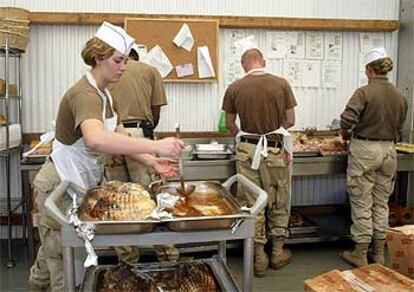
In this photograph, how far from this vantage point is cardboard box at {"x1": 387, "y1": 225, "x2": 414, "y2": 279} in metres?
2.64

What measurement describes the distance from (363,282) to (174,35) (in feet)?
9.58

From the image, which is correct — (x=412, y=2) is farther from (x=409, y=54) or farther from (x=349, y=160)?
(x=349, y=160)

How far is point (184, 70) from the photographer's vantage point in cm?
463

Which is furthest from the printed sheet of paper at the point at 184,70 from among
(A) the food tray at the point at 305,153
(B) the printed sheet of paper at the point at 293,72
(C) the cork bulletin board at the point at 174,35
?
(A) the food tray at the point at 305,153

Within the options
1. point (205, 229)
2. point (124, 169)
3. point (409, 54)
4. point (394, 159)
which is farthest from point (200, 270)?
point (409, 54)

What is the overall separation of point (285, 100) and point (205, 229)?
2.22 m

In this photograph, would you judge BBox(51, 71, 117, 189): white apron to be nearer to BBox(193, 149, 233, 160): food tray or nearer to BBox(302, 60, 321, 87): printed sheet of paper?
BBox(193, 149, 233, 160): food tray

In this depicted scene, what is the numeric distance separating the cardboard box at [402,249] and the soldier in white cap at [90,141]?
1.26 m

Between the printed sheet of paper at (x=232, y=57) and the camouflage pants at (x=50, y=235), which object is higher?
the printed sheet of paper at (x=232, y=57)

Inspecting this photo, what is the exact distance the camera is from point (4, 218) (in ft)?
15.0

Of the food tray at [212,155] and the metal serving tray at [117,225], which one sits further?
the food tray at [212,155]

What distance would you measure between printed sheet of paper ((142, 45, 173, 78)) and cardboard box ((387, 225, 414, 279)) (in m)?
2.57

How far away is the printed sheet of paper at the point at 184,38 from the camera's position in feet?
15.0

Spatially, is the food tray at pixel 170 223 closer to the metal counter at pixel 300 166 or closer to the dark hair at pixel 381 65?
the metal counter at pixel 300 166
